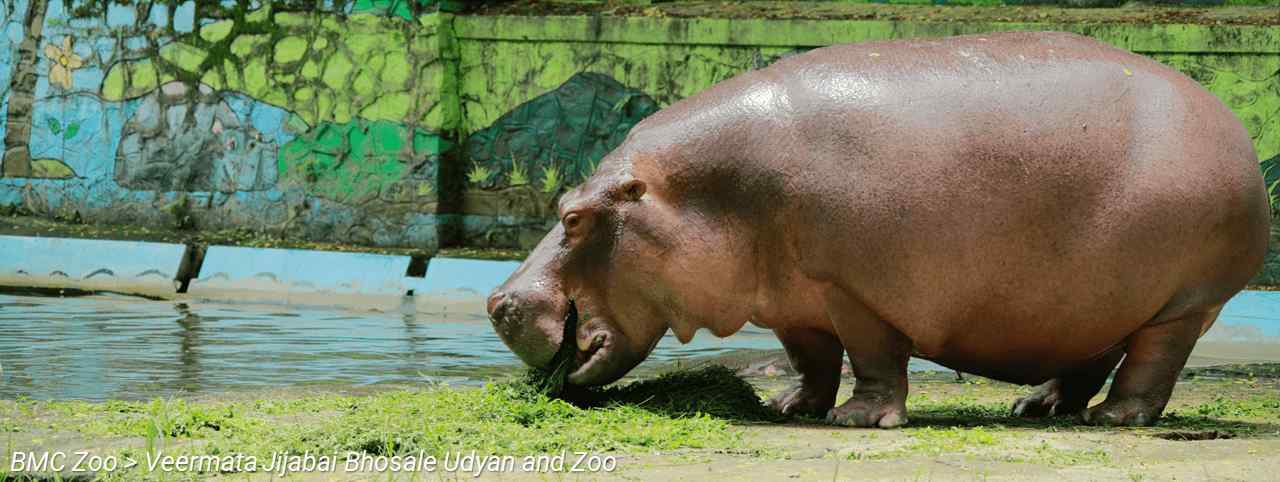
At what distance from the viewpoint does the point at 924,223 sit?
475 cm

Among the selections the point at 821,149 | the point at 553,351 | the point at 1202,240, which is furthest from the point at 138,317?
the point at 1202,240

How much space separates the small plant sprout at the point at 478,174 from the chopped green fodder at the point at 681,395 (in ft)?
23.6

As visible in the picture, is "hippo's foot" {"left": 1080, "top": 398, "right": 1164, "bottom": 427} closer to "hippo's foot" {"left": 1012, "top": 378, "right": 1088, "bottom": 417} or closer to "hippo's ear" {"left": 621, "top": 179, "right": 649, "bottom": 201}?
"hippo's foot" {"left": 1012, "top": 378, "right": 1088, "bottom": 417}

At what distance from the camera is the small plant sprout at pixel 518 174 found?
486 inches

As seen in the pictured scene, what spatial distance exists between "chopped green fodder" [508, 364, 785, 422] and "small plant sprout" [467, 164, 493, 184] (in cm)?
720

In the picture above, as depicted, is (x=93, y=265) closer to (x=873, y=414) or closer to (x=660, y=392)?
(x=660, y=392)

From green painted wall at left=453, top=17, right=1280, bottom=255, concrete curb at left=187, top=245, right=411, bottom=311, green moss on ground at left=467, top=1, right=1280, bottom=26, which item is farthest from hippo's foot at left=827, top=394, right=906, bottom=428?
concrete curb at left=187, top=245, right=411, bottom=311

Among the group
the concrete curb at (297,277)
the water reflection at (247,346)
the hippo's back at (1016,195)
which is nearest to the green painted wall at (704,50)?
the concrete curb at (297,277)

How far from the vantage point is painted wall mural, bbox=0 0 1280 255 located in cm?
1205

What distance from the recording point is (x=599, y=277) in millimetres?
5059

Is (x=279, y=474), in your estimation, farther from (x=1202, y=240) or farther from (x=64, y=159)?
(x=64, y=159)

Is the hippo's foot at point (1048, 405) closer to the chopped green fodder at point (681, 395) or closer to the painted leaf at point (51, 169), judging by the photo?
the chopped green fodder at point (681, 395)

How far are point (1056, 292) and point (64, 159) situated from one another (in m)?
10.6

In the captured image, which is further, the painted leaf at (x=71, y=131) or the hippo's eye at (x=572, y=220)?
the painted leaf at (x=71, y=131)
